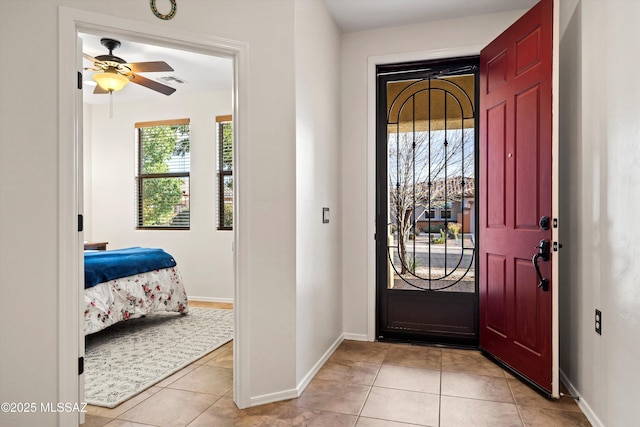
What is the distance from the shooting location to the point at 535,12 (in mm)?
2613

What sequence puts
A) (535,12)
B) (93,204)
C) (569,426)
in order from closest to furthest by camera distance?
1. (569,426)
2. (535,12)
3. (93,204)

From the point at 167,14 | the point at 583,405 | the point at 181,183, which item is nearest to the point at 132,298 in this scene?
the point at 181,183

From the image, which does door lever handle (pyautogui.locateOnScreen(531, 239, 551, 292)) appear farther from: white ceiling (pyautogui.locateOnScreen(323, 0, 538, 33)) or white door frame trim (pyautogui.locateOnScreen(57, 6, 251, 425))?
white door frame trim (pyautogui.locateOnScreen(57, 6, 251, 425))

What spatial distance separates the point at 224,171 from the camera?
17.8 feet

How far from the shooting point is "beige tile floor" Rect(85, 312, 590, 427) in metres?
2.21

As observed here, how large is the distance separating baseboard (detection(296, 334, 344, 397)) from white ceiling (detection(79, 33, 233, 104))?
106 inches

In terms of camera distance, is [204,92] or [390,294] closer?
[390,294]

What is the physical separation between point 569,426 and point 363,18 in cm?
319

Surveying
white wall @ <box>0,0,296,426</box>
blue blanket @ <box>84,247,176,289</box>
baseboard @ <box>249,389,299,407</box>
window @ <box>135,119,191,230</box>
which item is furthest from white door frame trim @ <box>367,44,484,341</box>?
window @ <box>135,119,191,230</box>

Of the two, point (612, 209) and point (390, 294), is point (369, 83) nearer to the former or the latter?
point (390, 294)

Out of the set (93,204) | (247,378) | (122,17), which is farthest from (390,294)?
(93,204)

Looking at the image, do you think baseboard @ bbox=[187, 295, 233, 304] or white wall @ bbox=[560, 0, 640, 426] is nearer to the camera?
white wall @ bbox=[560, 0, 640, 426]

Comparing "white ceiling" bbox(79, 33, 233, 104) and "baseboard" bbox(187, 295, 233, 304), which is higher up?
"white ceiling" bbox(79, 33, 233, 104)

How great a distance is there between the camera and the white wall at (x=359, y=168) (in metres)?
3.59
